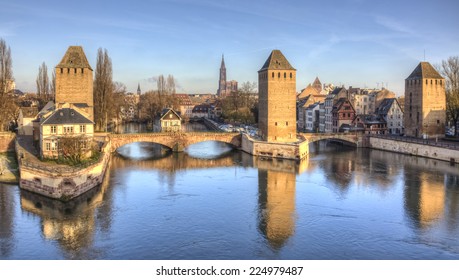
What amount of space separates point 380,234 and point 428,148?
804 inches

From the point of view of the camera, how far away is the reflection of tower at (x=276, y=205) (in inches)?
656

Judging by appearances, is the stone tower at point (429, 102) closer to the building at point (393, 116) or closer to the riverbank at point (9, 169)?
the building at point (393, 116)

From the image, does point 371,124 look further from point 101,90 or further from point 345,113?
A: point 101,90

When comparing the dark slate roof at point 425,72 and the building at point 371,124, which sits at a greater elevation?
the dark slate roof at point 425,72

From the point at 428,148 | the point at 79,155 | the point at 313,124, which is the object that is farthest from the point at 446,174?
the point at 313,124

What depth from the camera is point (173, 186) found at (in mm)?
25031

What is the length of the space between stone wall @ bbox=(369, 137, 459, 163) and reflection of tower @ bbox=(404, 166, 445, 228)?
207 inches

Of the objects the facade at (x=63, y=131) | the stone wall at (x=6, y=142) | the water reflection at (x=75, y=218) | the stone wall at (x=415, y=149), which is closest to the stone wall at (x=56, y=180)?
the water reflection at (x=75, y=218)

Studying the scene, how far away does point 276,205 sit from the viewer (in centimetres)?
2088

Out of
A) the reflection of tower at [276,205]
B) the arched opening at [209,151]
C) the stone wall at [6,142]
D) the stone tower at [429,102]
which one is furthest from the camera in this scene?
the stone tower at [429,102]

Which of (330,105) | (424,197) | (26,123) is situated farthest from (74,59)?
(330,105)

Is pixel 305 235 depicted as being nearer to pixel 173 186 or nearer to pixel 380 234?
pixel 380 234

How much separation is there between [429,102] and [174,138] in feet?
75.9

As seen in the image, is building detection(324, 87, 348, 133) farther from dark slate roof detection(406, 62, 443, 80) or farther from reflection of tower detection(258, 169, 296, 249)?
reflection of tower detection(258, 169, 296, 249)
